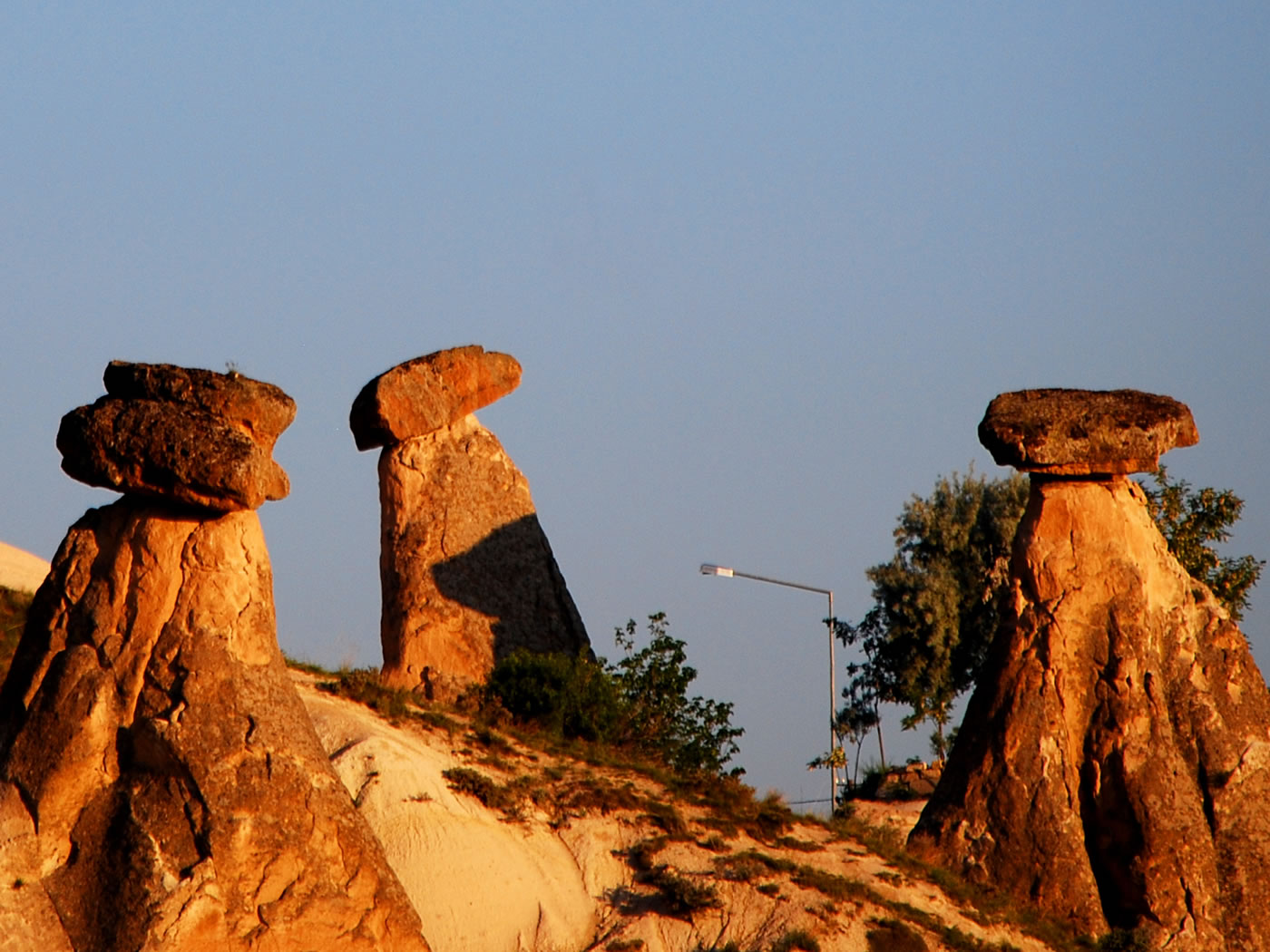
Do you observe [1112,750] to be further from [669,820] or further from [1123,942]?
[669,820]

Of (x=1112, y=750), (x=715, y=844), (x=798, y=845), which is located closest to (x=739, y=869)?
(x=715, y=844)

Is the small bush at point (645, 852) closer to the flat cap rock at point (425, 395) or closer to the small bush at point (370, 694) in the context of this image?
the small bush at point (370, 694)

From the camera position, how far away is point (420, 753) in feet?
71.4

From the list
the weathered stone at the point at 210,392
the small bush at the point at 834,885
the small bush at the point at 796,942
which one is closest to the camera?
the weathered stone at the point at 210,392

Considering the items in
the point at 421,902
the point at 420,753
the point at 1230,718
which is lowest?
the point at 421,902

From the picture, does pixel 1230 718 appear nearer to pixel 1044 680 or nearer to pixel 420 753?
pixel 1044 680

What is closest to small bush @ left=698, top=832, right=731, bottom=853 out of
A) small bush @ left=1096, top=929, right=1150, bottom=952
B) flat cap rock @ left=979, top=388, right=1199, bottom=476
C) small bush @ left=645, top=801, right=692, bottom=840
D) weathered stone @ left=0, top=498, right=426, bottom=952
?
small bush @ left=645, top=801, right=692, bottom=840

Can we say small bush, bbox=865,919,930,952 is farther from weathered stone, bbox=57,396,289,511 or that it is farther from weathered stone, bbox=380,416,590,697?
weathered stone, bbox=380,416,590,697

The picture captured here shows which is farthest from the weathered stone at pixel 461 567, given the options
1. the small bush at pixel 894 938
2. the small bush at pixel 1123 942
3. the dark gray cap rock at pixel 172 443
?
the dark gray cap rock at pixel 172 443

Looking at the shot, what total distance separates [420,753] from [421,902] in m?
2.15

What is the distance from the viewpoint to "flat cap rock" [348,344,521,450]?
90.4 feet

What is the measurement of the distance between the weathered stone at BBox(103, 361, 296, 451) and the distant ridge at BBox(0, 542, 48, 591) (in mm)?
11723

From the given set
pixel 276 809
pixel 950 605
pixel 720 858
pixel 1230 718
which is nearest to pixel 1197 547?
pixel 950 605

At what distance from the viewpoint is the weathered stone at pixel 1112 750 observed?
791 inches
